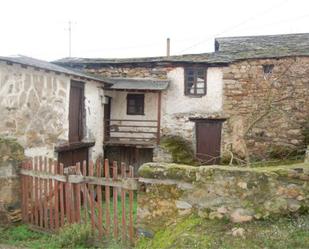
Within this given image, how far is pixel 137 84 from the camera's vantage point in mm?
12562

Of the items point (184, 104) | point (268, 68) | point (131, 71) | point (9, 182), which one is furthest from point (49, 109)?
point (268, 68)

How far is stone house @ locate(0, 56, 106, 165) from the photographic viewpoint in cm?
755

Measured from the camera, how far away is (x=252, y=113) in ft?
41.1

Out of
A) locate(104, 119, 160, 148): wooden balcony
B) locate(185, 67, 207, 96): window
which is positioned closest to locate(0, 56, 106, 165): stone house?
locate(104, 119, 160, 148): wooden balcony

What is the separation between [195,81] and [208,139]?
7.88 feet

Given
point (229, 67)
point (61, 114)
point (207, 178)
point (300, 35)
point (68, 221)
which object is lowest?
point (68, 221)

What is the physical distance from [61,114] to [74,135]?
1.23 m

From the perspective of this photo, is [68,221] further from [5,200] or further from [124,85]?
[124,85]

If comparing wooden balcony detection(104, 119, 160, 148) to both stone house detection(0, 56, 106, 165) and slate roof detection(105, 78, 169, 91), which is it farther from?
slate roof detection(105, 78, 169, 91)

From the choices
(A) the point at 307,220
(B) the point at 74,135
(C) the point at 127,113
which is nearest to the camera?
(A) the point at 307,220

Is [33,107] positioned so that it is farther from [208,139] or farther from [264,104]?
[264,104]

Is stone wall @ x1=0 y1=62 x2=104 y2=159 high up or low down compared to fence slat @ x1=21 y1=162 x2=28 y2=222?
up

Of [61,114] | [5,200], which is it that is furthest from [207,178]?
[61,114]

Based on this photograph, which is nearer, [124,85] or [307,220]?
[307,220]
